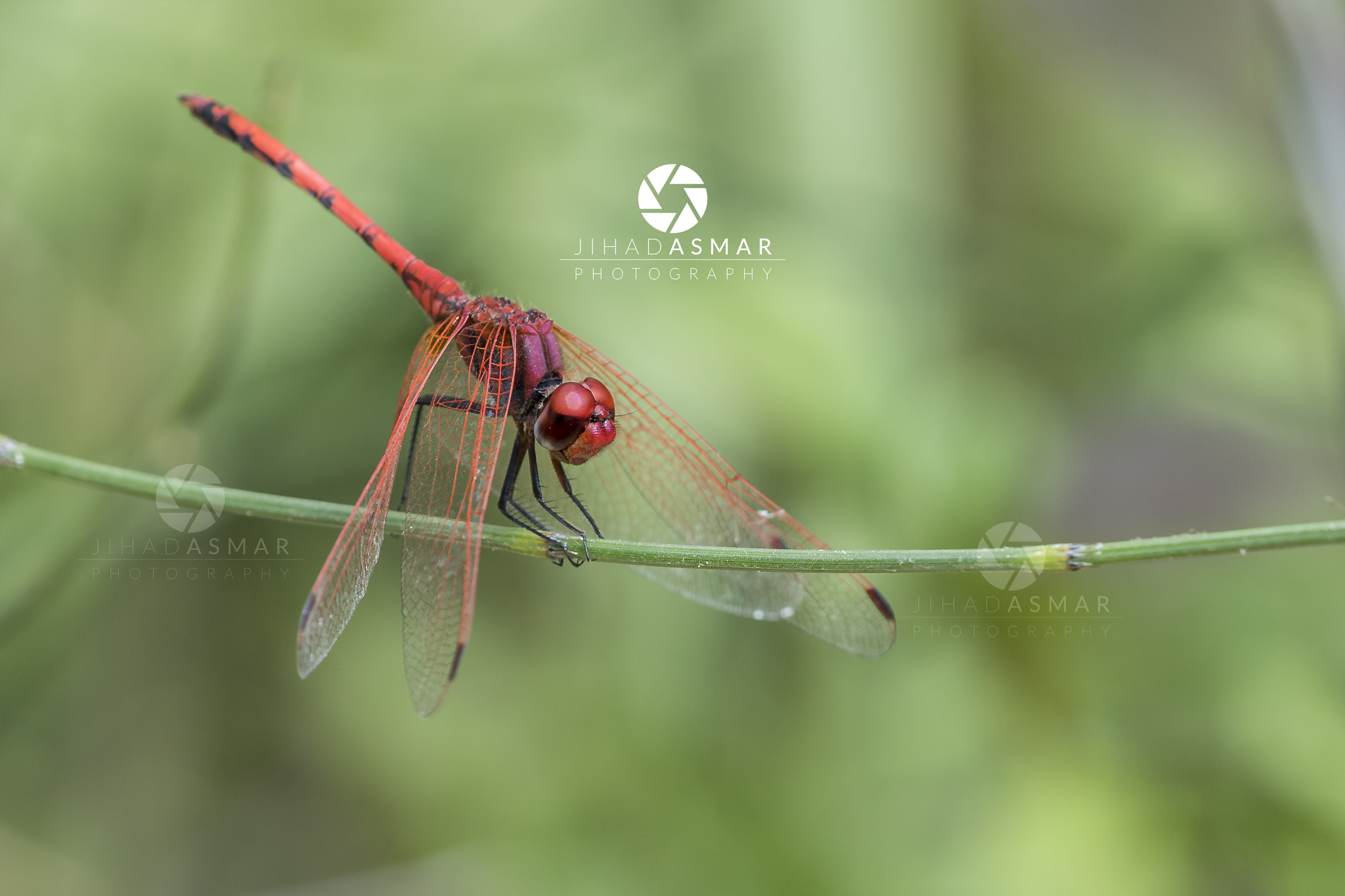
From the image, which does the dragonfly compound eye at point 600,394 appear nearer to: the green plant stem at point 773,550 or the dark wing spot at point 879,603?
the green plant stem at point 773,550

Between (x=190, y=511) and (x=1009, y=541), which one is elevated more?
(x=1009, y=541)

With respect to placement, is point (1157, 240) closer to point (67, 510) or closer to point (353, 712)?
point (353, 712)

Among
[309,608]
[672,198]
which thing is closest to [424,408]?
[309,608]

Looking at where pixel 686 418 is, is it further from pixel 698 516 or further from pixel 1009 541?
pixel 1009 541

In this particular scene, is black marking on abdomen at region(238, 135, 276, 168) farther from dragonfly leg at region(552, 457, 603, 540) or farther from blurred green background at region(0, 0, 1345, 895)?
dragonfly leg at region(552, 457, 603, 540)

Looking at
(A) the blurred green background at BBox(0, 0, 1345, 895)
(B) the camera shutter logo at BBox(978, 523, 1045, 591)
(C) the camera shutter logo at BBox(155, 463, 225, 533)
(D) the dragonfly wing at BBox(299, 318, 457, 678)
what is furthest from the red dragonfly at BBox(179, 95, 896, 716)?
(C) the camera shutter logo at BBox(155, 463, 225, 533)

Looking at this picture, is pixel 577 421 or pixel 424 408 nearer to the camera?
pixel 577 421

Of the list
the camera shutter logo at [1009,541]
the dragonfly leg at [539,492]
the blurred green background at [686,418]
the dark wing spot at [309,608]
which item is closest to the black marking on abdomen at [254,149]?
the blurred green background at [686,418]
